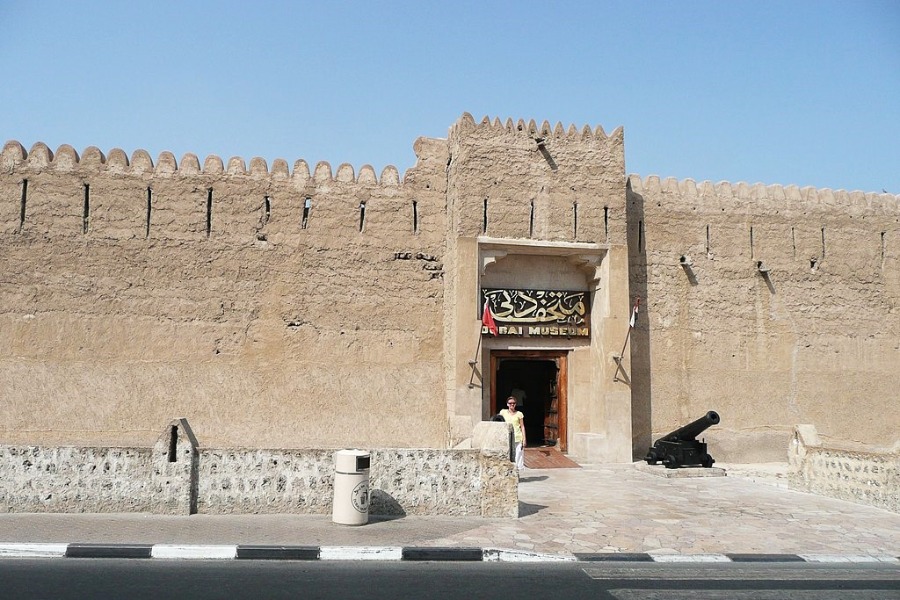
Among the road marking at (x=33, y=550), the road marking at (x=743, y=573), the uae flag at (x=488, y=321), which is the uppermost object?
the uae flag at (x=488, y=321)

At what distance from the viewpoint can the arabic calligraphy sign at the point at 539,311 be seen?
14.5 metres

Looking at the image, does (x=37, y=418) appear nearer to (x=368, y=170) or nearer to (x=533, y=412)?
(x=368, y=170)

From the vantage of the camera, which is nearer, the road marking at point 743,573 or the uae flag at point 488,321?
the road marking at point 743,573

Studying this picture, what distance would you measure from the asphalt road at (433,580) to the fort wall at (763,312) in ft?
27.7

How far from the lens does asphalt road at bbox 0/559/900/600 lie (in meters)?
5.74

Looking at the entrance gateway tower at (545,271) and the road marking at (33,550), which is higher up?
the entrance gateway tower at (545,271)

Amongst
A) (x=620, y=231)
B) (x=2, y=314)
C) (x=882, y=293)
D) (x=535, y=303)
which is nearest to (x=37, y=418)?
(x=2, y=314)

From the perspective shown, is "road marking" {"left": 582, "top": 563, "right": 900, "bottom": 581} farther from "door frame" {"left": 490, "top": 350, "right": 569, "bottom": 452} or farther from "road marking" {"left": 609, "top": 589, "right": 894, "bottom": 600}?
"door frame" {"left": 490, "top": 350, "right": 569, "bottom": 452}

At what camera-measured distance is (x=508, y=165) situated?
563 inches

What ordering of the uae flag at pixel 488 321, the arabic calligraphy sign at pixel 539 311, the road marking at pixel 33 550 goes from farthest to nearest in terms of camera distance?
1. the arabic calligraphy sign at pixel 539 311
2. the uae flag at pixel 488 321
3. the road marking at pixel 33 550

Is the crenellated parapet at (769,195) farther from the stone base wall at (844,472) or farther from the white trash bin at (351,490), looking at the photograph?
the white trash bin at (351,490)

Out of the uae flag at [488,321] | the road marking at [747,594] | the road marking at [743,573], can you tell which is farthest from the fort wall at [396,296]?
the road marking at [747,594]

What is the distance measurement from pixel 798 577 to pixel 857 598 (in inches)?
29.9

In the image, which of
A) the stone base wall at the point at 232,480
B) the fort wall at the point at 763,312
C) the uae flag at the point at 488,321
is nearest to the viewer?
the stone base wall at the point at 232,480
